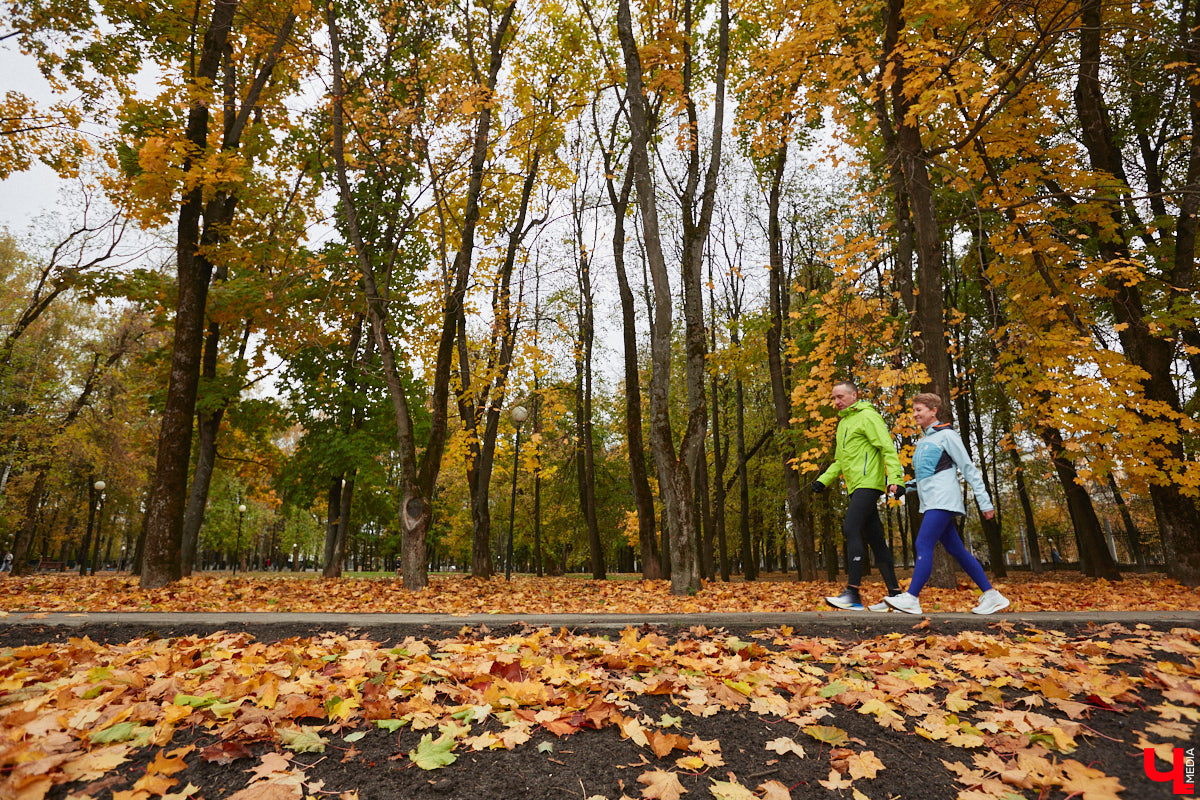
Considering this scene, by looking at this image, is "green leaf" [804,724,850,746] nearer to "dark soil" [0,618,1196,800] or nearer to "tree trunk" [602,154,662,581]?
"dark soil" [0,618,1196,800]

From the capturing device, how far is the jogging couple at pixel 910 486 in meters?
4.68

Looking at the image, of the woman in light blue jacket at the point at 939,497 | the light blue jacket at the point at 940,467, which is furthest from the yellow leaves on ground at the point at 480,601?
the light blue jacket at the point at 940,467

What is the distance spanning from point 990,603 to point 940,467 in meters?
1.15

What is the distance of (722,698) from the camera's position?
2695 mm

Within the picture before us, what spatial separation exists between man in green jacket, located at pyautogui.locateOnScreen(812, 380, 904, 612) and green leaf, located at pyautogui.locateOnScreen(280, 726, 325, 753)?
4.10 m

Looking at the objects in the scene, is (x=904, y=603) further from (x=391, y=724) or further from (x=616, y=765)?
(x=391, y=724)

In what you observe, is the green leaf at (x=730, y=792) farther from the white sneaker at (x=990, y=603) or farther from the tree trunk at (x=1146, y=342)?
the tree trunk at (x=1146, y=342)

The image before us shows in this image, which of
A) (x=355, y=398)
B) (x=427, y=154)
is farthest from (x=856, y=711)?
(x=355, y=398)

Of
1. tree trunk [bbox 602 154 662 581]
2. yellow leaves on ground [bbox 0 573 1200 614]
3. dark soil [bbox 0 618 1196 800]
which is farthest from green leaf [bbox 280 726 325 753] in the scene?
tree trunk [bbox 602 154 662 581]

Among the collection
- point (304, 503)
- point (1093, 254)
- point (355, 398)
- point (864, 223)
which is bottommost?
point (304, 503)

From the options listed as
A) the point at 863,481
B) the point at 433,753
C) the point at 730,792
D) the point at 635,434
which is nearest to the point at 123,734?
the point at 433,753

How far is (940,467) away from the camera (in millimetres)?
4898

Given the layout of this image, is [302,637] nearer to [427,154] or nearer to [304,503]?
[427,154]

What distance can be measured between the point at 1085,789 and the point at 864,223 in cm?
2147
